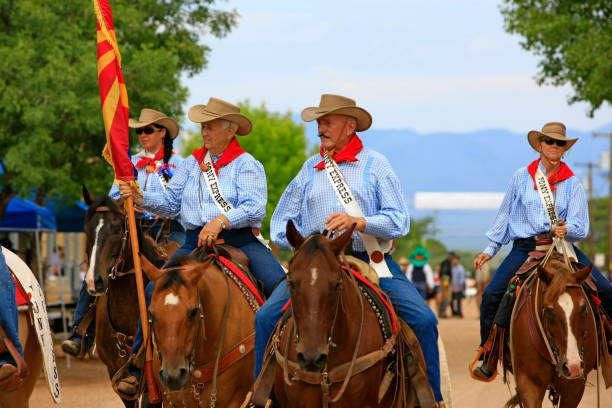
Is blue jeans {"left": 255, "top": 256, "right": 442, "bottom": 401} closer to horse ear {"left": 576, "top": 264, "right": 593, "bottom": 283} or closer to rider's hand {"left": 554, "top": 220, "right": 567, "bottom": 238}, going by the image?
horse ear {"left": 576, "top": 264, "right": 593, "bottom": 283}

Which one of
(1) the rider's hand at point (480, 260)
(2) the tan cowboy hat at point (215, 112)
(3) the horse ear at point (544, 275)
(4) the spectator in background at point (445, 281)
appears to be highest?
(2) the tan cowboy hat at point (215, 112)

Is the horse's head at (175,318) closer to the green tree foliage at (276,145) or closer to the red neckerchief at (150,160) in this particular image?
the red neckerchief at (150,160)

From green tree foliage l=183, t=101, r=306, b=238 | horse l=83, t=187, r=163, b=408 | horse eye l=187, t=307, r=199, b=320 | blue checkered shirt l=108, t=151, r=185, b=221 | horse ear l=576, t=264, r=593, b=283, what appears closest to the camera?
horse eye l=187, t=307, r=199, b=320

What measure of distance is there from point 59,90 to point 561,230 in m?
11.0

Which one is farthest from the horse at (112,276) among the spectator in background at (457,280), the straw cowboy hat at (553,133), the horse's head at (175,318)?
the spectator in background at (457,280)

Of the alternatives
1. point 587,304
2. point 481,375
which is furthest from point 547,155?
point 481,375

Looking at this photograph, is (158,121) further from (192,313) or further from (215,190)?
(192,313)

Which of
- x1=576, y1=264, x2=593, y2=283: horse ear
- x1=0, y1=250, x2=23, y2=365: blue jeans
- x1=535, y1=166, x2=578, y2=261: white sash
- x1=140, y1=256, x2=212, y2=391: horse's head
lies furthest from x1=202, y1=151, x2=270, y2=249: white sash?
x1=535, y1=166, x2=578, y2=261: white sash

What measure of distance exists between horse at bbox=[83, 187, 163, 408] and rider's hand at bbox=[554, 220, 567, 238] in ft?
12.4

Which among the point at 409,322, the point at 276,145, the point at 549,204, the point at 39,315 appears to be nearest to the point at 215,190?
the point at 39,315

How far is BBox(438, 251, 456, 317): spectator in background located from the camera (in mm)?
37322

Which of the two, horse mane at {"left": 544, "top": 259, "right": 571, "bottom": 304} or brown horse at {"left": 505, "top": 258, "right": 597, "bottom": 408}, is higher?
horse mane at {"left": 544, "top": 259, "right": 571, "bottom": 304}

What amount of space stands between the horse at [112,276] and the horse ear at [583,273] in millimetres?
3865

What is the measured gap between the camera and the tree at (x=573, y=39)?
1973 centimetres
